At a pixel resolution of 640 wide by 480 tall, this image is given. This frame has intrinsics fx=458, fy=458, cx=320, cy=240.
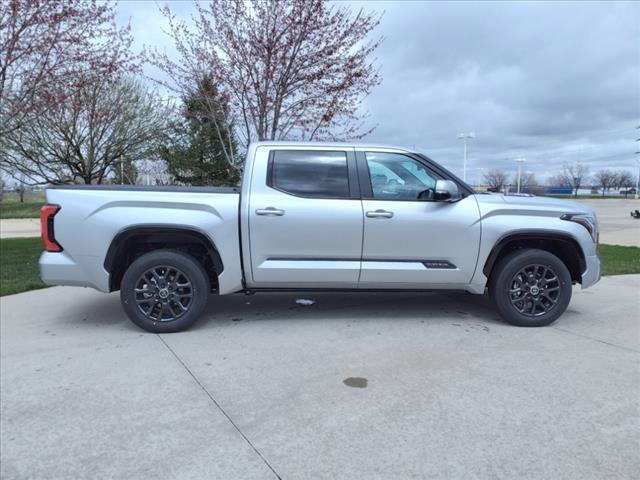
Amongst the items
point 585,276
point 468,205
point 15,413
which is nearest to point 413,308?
point 468,205

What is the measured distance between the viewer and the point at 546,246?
4891 millimetres

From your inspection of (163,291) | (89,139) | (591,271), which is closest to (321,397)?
(163,291)

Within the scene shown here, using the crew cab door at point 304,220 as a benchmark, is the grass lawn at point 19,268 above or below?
below

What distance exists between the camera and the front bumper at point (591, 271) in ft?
15.5

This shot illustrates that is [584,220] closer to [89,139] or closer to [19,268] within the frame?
[19,268]

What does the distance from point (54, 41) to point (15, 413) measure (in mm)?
7100

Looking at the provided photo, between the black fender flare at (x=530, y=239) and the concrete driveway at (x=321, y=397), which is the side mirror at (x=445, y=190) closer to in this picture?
the black fender flare at (x=530, y=239)

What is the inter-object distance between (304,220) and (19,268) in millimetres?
6555

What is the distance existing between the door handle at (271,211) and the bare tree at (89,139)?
11385 millimetres

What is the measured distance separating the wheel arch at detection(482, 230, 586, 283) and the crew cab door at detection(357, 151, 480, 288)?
0.80ft

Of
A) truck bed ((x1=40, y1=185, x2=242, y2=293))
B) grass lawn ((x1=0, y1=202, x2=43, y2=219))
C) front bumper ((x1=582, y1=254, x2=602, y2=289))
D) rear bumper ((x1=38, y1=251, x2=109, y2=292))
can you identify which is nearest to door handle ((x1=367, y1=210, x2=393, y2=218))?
truck bed ((x1=40, y1=185, x2=242, y2=293))

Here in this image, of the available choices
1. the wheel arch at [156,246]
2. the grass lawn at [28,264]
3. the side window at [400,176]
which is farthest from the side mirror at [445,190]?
the grass lawn at [28,264]

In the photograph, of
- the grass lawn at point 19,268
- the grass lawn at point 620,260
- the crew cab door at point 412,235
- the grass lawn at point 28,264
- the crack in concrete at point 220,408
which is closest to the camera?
the crack in concrete at point 220,408

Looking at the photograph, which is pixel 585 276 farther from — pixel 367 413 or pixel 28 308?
pixel 28 308
